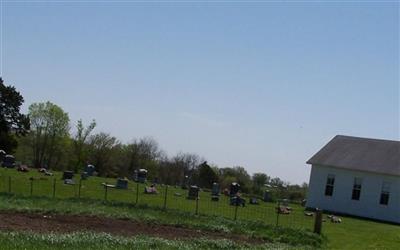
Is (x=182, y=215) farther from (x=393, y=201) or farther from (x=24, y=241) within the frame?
(x=393, y=201)

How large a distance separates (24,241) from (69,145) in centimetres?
8588

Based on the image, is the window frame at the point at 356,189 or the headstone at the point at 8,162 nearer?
the window frame at the point at 356,189

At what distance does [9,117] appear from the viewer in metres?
74.6

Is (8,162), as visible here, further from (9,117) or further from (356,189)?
(356,189)

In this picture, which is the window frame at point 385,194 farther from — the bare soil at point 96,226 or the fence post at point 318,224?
the bare soil at point 96,226

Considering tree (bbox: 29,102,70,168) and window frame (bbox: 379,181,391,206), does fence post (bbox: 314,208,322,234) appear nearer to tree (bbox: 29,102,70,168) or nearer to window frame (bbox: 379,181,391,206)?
window frame (bbox: 379,181,391,206)

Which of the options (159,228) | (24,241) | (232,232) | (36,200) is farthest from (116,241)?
(36,200)

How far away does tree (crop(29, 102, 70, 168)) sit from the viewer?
96.3 metres

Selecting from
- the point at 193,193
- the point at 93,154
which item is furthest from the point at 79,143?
the point at 193,193

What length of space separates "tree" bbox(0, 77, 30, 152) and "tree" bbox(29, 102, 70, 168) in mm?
20775

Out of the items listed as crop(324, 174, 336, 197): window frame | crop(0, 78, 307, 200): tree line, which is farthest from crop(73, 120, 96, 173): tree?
crop(324, 174, 336, 197): window frame

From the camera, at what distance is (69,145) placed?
320ft

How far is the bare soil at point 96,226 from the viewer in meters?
18.0

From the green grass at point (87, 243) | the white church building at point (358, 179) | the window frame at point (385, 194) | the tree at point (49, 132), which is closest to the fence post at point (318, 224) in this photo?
the green grass at point (87, 243)
